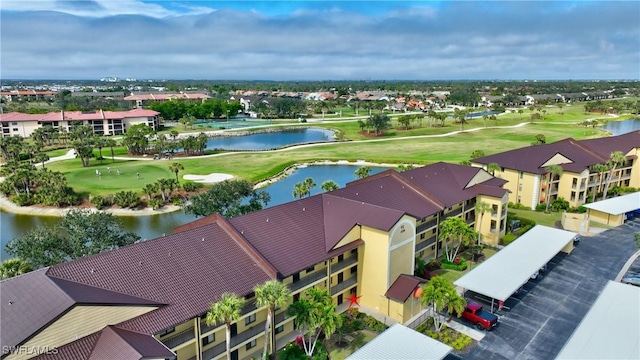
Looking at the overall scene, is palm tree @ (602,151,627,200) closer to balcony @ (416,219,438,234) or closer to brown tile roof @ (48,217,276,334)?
balcony @ (416,219,438,234)

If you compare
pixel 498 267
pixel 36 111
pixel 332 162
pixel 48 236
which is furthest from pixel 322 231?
pixel 36 111

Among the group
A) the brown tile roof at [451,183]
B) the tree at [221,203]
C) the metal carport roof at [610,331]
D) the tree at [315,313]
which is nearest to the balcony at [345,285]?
the tree at [315,313]

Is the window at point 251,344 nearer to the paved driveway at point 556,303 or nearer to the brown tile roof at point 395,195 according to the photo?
the paved driveway at point 556,303

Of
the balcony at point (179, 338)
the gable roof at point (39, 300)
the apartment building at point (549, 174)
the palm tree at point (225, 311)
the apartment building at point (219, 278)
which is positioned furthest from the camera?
the apartment building at point (549, 174)

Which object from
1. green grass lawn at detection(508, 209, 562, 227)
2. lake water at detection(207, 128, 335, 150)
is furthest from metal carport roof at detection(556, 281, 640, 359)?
lake water at detection(207, 128, 335, 150)

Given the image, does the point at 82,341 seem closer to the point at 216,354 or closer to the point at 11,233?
the point at 216,354

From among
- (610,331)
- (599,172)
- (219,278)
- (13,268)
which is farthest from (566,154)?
(13,268)
